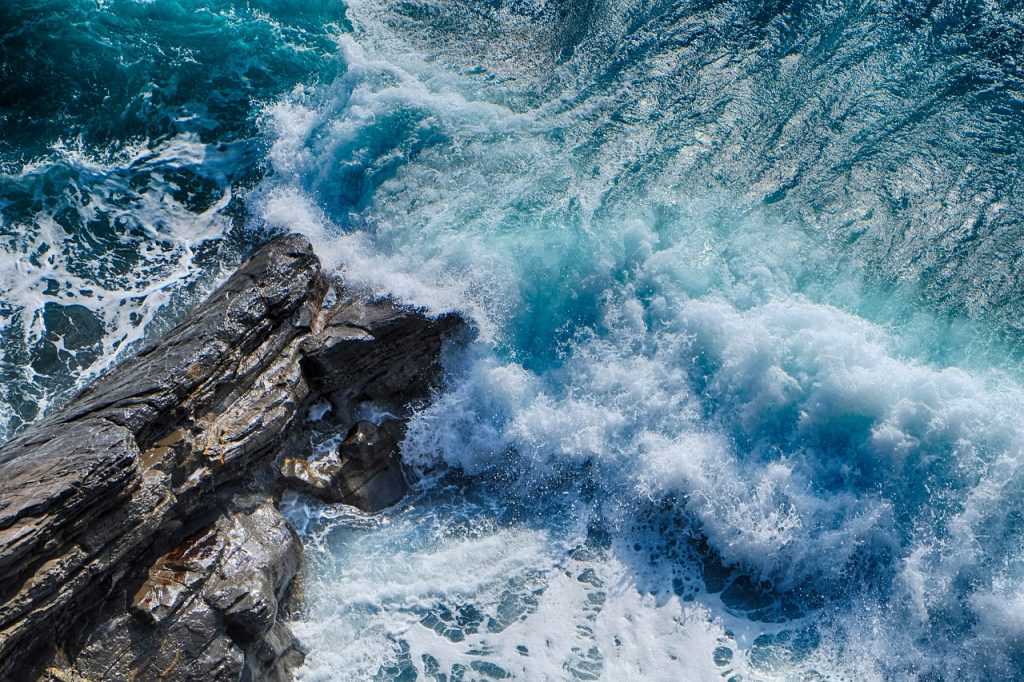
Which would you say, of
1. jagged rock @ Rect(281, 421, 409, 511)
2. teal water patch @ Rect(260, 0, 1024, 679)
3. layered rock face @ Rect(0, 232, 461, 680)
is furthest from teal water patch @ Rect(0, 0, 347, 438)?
jagged rock @ Rect(281, 421, 409, 511)

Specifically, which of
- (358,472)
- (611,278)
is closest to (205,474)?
(358,472)

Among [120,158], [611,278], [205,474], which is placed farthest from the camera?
[120,158]

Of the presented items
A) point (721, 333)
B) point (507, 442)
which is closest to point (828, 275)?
point (721, 333)

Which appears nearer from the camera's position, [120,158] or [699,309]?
[699,309]

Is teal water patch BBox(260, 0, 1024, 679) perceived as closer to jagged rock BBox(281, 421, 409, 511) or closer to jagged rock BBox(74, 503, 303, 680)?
jagged rock BBox(281, 421, 409, 511)

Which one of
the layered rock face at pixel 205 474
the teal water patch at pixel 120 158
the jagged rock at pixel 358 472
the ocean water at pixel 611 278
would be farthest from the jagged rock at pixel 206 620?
the teal water patch at pixel 120 158

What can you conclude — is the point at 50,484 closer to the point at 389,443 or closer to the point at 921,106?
the point at 389,443

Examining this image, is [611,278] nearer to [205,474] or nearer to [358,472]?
[358,472]
